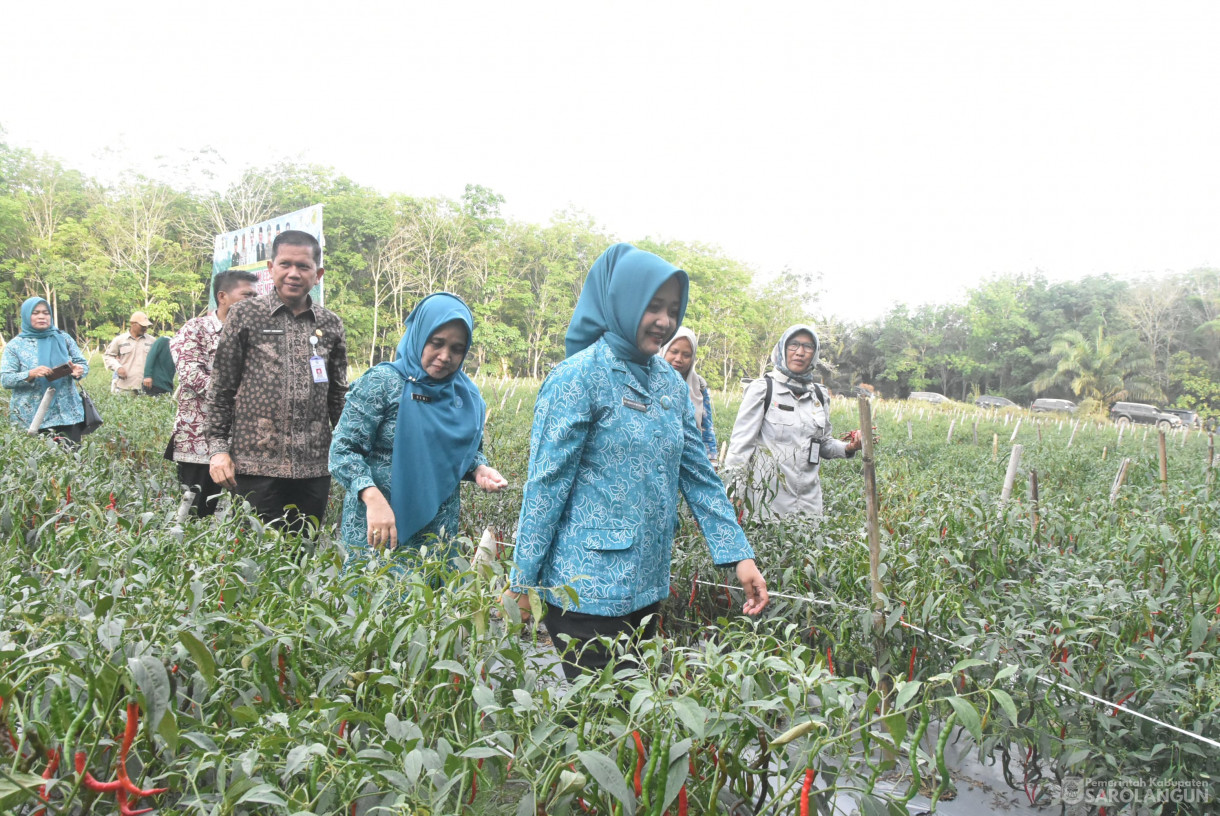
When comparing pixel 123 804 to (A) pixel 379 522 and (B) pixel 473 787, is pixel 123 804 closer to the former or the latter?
(B) pixel 473 787

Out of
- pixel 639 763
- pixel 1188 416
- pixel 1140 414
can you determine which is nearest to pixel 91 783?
pixel 639 763

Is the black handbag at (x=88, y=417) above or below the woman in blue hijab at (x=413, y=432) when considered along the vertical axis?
below

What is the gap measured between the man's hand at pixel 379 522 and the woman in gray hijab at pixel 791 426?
1.87 metres

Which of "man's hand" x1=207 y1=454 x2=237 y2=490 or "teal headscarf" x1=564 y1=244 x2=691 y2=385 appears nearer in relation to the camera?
"teal headscarf" x1=564 y1=244 x2=691 y2=385

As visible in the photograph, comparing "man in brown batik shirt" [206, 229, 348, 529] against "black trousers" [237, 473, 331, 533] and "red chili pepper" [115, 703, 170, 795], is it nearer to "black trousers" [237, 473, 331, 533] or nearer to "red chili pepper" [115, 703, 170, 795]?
"black trousers" [237, 473, 331, 533]

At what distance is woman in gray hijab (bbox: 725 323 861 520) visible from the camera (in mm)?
3699

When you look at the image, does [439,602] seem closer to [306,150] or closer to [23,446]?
[23,446]

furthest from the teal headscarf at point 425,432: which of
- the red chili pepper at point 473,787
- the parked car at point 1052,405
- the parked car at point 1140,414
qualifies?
the parked car at point 1052,405

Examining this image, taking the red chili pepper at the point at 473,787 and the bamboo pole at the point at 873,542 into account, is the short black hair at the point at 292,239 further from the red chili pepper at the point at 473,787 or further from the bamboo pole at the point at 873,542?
the red chili pepper at the point at 473,787

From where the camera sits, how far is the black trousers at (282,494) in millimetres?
2703

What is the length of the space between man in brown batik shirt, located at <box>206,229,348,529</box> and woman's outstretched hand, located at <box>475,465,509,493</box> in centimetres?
70

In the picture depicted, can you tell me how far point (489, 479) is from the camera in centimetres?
240

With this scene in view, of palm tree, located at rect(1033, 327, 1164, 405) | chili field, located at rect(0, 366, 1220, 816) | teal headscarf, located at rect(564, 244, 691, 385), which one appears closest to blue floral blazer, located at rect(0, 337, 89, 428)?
chili field, located at rect(0, 366, 1220, 816)

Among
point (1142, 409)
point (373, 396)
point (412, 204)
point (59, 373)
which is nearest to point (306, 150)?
point (412, 204)
